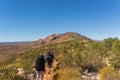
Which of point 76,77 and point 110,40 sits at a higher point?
point 110,40

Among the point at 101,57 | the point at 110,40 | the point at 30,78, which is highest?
the point at 110,40

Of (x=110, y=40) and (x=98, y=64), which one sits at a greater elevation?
(x=110, y=40)

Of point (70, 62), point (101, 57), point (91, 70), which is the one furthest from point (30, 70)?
point (101, 57)

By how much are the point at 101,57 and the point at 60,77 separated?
18727 millimetres

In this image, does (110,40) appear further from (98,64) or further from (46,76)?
(46,76)

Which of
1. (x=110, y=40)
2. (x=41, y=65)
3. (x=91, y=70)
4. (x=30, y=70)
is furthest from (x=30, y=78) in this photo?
(x=110, y=40)

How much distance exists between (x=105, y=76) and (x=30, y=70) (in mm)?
14510

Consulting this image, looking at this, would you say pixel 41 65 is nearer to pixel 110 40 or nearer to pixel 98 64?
pixel 98 64

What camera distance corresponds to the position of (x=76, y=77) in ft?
68.3

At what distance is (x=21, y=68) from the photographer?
123ft

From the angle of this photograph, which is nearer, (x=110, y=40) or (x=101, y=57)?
(x=101, y=57)

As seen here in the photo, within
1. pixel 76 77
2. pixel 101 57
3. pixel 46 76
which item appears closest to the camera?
pixel 76 77

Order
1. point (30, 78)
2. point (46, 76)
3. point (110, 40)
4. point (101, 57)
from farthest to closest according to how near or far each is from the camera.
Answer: point (110, 40), point (101, 57), point (30, 78), point (46, 76)

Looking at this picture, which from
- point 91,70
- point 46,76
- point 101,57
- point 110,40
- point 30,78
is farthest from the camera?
point 110,40
